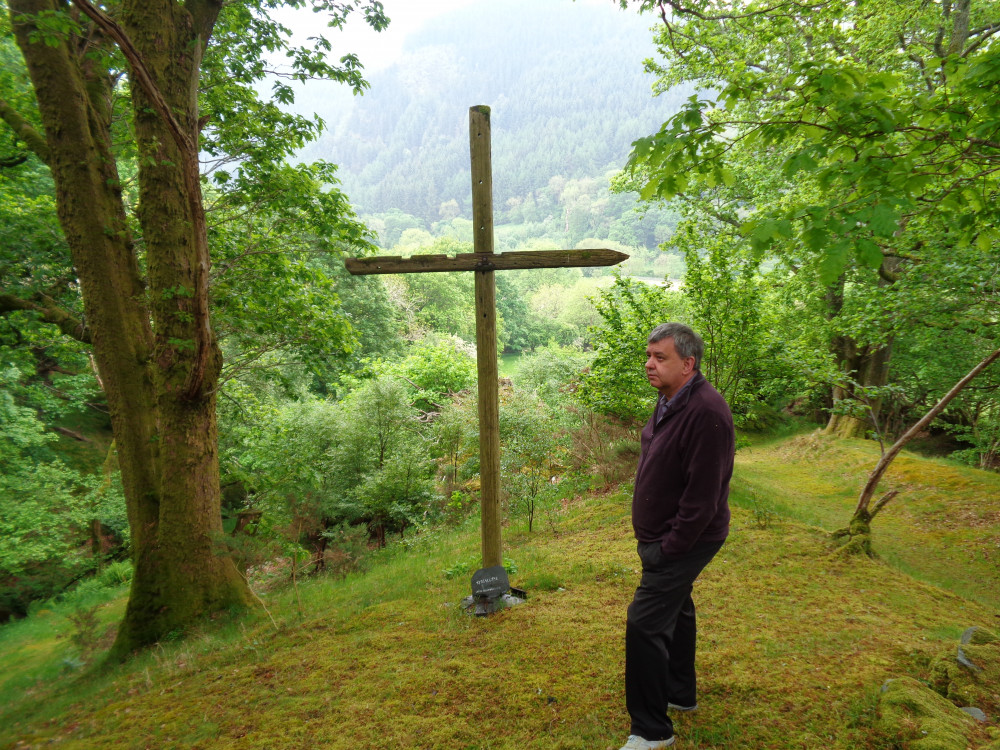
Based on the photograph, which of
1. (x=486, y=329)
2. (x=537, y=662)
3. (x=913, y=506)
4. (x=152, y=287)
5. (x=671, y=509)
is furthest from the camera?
(x=913, y=506)

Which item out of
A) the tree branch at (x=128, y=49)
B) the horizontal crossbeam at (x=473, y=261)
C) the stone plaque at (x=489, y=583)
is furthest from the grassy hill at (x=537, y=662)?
the tree branch at (x=128, y=49)

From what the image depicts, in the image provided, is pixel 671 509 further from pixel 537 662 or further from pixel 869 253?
pixel 537 662

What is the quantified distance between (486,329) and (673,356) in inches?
81.7

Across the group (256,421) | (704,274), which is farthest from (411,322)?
(704,274)

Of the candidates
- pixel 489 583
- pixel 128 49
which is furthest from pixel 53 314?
pixel 489 583

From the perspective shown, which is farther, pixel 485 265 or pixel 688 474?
pixel 485 265

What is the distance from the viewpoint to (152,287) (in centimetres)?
536

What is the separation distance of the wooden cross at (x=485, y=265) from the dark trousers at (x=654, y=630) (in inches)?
74.2

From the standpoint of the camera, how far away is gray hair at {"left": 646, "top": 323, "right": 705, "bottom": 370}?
8.87 ft

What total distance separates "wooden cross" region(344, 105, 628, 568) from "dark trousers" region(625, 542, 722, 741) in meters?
1.88

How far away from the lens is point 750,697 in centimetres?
309

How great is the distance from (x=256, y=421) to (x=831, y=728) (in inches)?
499

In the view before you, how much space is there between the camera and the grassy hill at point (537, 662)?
9.79 feet

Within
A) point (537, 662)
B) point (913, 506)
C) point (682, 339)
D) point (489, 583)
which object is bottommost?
point (913, 506)
